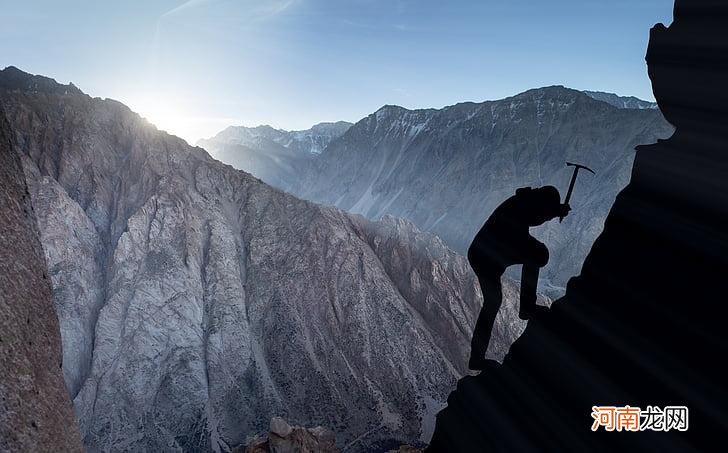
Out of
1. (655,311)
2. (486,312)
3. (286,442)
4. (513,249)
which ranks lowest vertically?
(286,442)

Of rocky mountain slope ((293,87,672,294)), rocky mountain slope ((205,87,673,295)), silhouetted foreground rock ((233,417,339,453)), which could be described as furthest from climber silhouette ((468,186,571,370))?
rocky mountain slope ((293,87,672,294))

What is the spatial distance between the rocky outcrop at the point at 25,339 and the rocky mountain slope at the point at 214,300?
102 feet

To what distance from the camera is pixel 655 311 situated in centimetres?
303

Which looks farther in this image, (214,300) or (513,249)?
(214,300)

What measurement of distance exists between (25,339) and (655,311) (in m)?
8.93

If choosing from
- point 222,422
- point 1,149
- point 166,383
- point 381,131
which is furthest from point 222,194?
point 381,131

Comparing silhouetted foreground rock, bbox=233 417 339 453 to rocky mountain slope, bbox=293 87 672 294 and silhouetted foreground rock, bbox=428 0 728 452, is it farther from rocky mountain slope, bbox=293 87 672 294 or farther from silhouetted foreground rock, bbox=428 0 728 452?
rocky mountain slope, bbox=293 87 672 294

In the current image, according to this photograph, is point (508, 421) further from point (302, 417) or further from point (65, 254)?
point (65, 254)

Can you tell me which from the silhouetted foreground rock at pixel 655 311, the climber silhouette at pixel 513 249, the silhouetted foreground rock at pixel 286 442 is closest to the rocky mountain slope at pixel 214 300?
the silhouetted foreground rock at pixel 286 442

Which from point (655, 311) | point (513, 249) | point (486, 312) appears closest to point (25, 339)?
point (486, 312)

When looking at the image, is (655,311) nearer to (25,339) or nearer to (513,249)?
(513,249)

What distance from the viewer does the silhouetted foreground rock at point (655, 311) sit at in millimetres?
2750

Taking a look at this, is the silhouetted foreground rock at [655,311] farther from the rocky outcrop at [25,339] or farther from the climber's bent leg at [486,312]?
the rocky outcrop at [25,339]

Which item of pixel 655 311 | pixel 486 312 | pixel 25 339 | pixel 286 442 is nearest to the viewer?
pixel 655 311
